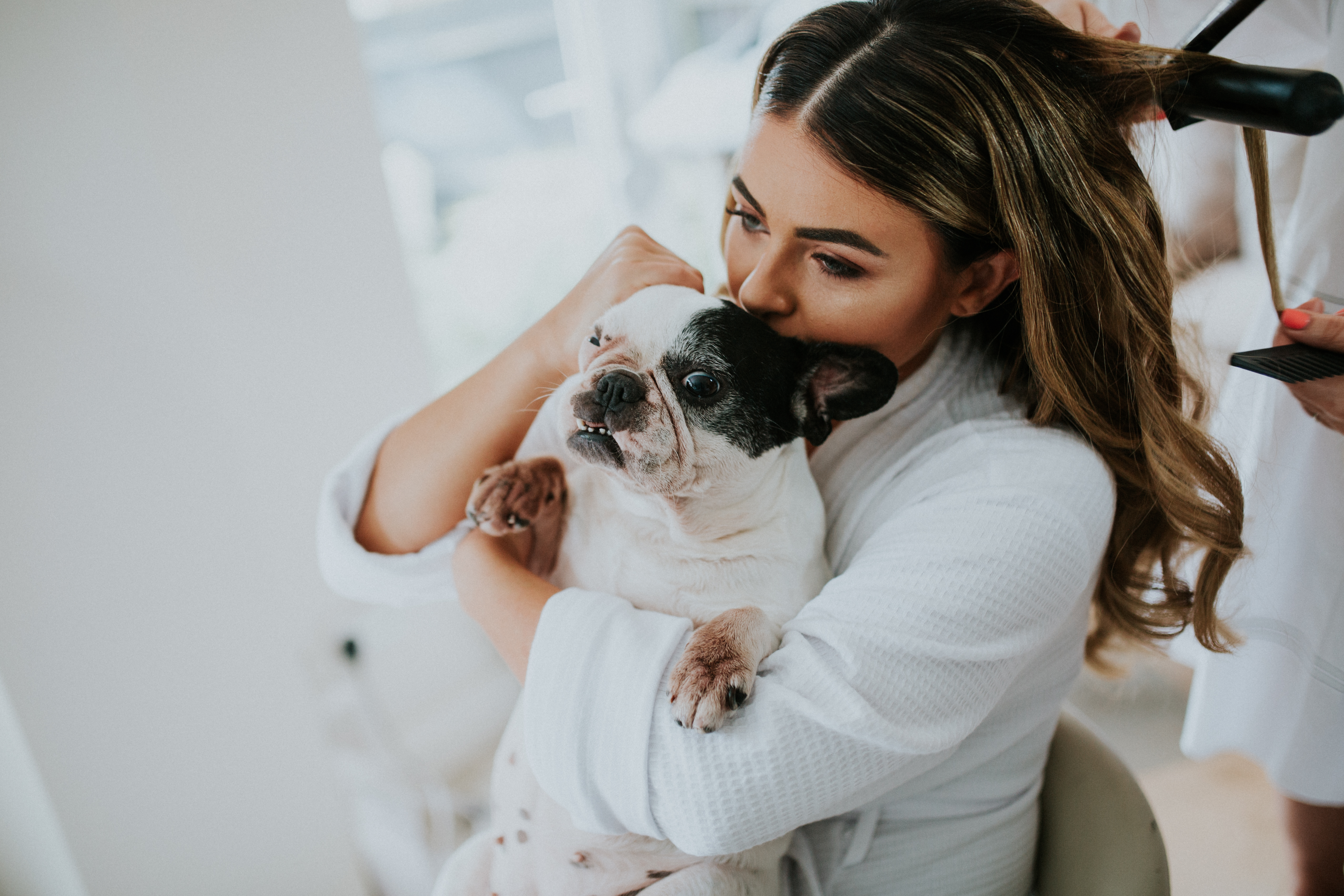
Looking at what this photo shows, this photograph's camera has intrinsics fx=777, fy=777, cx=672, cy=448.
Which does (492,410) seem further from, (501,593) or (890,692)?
(890,692)

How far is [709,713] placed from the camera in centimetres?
77

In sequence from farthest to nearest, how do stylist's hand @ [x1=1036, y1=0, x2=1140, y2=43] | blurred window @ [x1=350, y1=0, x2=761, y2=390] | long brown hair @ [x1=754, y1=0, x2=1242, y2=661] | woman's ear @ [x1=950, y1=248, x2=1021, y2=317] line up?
blurred window @ [x1=350, y1=0, x2=761, y2=390] → stylist's hand @ [x1=1036, y1=0, x2=1140, y2=43] → woman's ear @ [x1=950, y1=248, x2=1021, y2=317] → long brown hair @ [x1=754, y1=0, x2=1242, y2=661]

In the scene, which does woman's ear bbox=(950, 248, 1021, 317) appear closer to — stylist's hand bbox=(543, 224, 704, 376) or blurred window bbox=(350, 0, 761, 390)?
stylist's hand bbox=(543, 224, 704, 376)

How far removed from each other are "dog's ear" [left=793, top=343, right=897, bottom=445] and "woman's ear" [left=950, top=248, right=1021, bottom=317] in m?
0.19

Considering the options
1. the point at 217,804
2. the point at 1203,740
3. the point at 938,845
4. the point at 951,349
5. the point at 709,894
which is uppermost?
the point at 951,349

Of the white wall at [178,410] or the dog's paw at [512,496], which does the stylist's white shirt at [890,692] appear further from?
the white wall at [178,410]

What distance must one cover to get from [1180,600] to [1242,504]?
0.62ft

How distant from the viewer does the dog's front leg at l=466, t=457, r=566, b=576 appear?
3.34 ft

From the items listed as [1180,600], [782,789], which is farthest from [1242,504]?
[782,789]

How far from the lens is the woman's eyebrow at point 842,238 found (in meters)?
0.92

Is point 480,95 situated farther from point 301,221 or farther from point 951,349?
point 951,349

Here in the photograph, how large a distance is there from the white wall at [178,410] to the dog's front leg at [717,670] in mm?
1040

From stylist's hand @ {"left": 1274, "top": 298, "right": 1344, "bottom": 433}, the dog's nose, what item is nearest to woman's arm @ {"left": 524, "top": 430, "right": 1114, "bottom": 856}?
the dog's nose

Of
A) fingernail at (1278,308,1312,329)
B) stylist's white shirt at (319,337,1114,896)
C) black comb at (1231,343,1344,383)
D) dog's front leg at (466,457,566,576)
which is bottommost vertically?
stylist's white shirt at (319,337,1114,896)
